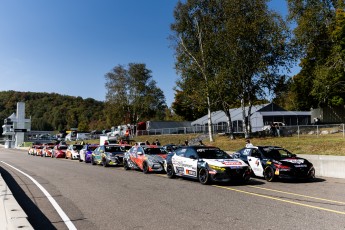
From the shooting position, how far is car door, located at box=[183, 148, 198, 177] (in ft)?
47.2

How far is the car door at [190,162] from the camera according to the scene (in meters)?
14.4

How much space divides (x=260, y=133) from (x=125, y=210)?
27.5 metres

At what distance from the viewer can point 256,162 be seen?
15797 millimetres

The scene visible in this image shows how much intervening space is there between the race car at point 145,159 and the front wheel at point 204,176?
444 centimetres

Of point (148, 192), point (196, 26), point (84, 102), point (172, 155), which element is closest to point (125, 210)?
point (148, 192)

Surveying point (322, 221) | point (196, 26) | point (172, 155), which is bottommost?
point (322, 221)

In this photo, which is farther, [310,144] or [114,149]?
[310,144]

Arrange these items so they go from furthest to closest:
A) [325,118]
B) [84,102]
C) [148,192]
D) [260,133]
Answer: [84,102] → [325,118] → [260,133] → [148,192]

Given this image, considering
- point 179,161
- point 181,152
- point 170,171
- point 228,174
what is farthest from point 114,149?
point 228,174

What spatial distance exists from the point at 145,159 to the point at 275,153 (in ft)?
20.8

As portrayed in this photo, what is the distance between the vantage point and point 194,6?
3631 cm

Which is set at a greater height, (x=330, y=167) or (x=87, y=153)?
(x=87, y=153)

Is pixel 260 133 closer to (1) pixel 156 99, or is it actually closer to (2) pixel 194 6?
(2) pixel 194 6

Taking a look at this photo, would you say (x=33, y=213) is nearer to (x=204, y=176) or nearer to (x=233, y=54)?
(x=204, y=176)
